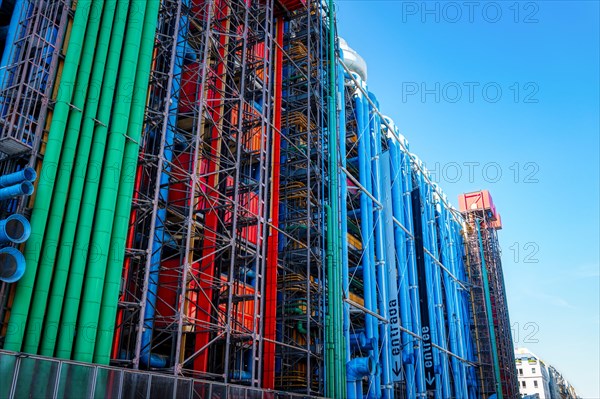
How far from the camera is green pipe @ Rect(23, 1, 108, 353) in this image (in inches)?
584

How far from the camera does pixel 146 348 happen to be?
2005 cm

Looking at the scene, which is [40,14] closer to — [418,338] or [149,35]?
[149,35]

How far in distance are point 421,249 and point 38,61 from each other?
33.2 m

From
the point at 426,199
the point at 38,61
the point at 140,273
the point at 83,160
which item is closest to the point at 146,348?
the point at 140,273

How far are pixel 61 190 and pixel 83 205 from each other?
864 mm

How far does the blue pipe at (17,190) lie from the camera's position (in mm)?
14211

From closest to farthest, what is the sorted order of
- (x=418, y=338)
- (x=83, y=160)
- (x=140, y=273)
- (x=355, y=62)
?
(x=83, y=160) < (x=140, y=273) < (x=418, y=338) < (x=355, y=62)

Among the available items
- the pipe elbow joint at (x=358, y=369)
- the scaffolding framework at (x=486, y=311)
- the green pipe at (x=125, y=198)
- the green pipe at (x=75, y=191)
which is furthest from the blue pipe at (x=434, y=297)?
the green pipe at (x=75, y=191)

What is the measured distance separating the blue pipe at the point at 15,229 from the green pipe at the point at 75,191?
1730 millimetres

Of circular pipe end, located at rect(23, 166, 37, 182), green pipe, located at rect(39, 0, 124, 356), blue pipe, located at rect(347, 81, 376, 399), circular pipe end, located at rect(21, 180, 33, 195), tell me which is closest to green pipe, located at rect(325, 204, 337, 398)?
blue pipe, located at rect(347, 81, 376, 399)

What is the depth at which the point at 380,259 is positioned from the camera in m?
37.4

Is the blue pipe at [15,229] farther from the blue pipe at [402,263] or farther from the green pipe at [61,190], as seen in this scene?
the blue pipe at [402,263]

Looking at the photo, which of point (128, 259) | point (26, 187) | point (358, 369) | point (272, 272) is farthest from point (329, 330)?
point (26, 187)

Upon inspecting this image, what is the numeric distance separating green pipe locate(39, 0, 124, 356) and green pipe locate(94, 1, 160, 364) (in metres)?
1.31
